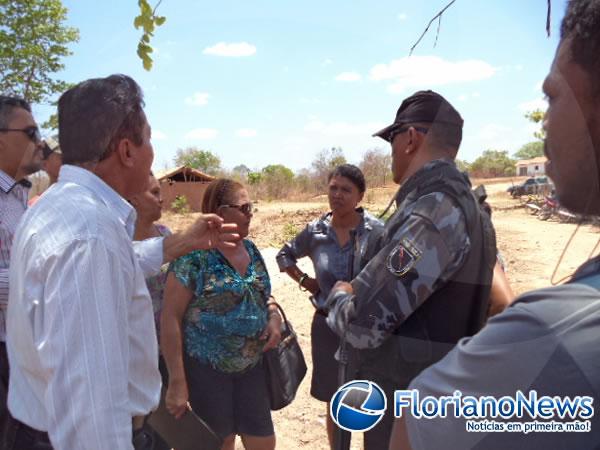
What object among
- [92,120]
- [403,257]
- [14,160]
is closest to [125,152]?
[92,120]

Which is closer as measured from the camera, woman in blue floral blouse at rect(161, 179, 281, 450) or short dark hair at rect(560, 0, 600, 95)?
short dark hair at rect(560, 0, 600, 95)

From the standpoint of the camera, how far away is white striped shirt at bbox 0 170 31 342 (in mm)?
2269

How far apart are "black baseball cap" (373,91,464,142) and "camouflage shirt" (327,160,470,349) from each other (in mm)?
523

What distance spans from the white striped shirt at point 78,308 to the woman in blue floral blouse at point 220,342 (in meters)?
1.11

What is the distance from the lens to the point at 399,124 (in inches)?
88.9

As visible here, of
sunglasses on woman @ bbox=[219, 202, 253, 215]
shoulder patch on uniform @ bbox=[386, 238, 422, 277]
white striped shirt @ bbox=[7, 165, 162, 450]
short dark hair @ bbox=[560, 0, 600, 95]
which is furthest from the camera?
sunglasses on woman @ bbox=[219, 202, 253, 215]

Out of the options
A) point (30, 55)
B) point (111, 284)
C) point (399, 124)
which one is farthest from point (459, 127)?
point (30, 55)

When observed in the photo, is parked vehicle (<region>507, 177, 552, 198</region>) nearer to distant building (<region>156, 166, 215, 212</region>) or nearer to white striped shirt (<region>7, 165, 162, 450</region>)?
distant building (<region>156, 166, 215, 212</region>)

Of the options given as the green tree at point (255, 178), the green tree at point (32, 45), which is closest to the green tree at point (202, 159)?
the green tree at point (255, 178)

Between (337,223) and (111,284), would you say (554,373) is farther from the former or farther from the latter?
(337,223)

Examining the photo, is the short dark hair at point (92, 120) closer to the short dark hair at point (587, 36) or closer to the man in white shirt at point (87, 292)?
the man in white shirt at point (87, 292)

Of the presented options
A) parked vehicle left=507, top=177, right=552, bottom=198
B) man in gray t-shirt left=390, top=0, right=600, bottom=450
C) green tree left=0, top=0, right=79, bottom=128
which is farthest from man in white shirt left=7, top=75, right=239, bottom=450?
parked vehicle left=507, top=177, right=552, bottom=198

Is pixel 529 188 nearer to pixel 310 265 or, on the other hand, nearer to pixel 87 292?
pixel 310 265

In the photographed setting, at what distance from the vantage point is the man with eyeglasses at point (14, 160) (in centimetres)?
253
